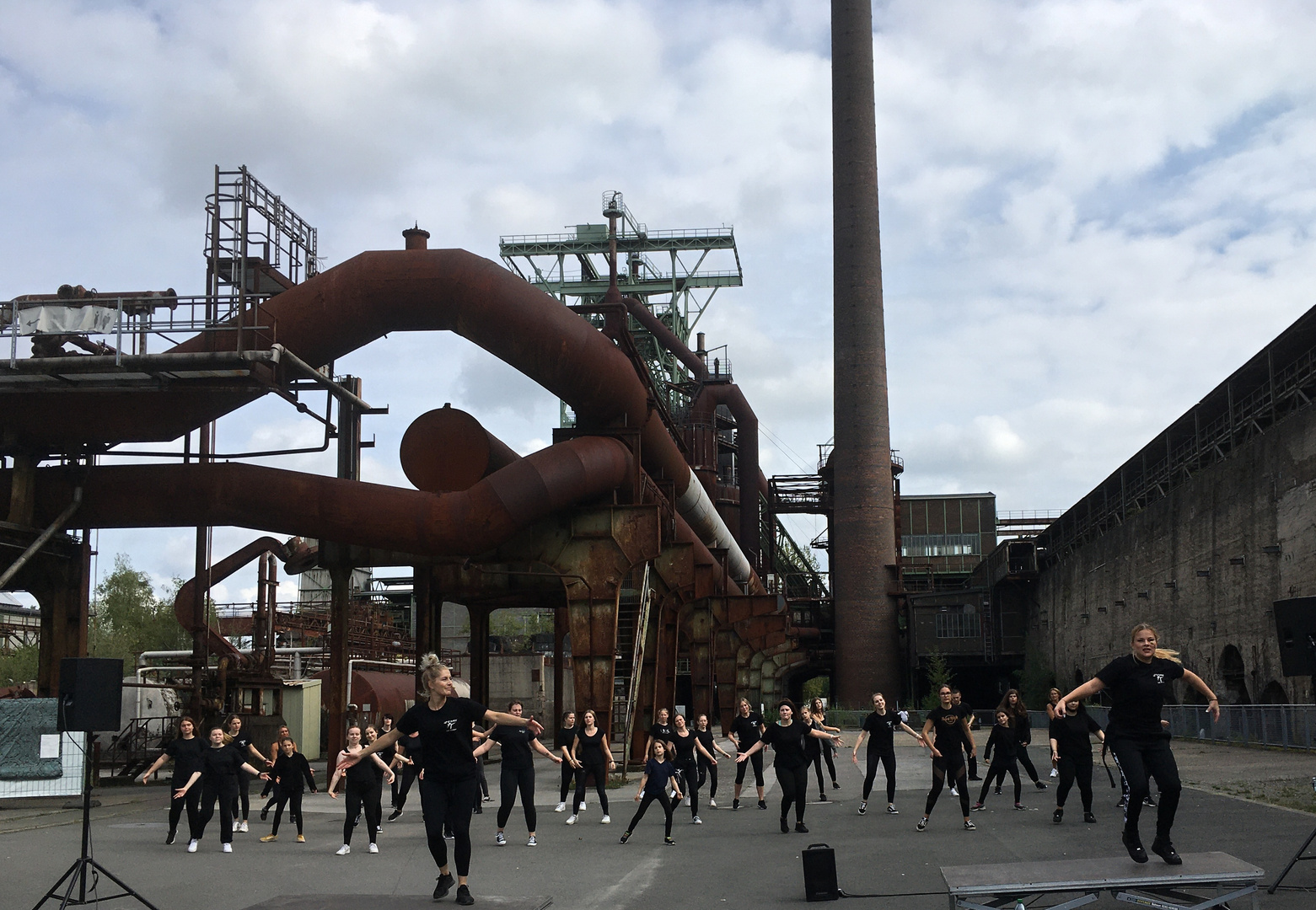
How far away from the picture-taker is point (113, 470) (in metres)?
19.6

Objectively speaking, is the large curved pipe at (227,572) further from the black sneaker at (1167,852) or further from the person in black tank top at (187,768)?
the black sneaker at (1167,852)

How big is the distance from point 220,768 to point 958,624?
46.5m

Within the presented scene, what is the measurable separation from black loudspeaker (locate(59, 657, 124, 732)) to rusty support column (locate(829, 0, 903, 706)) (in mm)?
40093

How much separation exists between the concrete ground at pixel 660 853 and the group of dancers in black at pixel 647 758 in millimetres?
347

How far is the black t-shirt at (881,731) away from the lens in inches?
591

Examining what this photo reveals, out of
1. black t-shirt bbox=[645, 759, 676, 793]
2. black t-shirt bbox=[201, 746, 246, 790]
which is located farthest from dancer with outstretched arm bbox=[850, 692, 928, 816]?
black t-shirt bbox=[201, 746, 246, 790]

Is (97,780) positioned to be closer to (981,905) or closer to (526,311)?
(526,311)

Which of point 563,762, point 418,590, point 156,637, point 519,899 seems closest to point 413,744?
point 563,762

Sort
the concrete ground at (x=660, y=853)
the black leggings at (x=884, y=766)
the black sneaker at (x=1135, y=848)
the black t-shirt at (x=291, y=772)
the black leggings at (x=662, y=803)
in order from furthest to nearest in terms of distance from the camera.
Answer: the black leggings at (x=884, y=766), the black t-shirt at (x=291, y=772), the black leggings at (x=662, y=803), the concrete ground at (x=660, y=853), the black sneaker at (x=1135, y=848)

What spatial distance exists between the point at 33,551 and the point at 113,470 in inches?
68.4

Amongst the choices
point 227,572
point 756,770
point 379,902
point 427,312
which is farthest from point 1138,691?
point 227,572

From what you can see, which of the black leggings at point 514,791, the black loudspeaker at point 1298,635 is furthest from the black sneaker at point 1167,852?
the black leggings at point 514,791

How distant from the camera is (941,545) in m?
75.4

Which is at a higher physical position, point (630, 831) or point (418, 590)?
point (418, 590)
